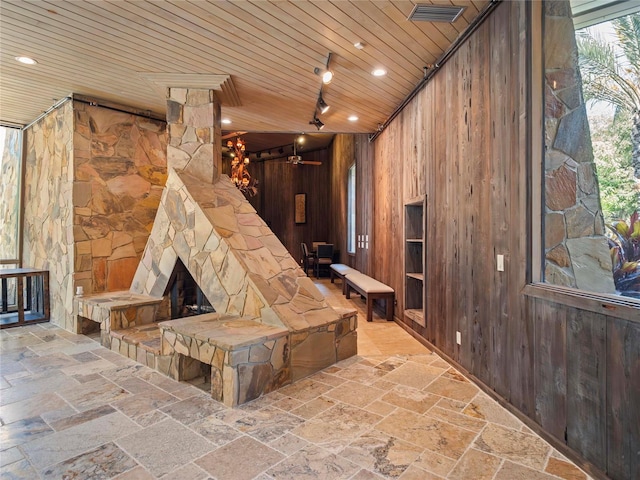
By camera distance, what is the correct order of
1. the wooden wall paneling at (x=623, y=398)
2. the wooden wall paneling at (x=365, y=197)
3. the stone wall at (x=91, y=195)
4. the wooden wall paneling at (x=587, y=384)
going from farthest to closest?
1. the wooden wall paneling at (x=365, y=197)
2. the stone wall at (x=91, y=195)
3. the wooden wall paneling at (x=587, y=384)
4. the wooden wall paneling at (x=623, y=398)

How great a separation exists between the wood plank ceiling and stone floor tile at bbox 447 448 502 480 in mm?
3011

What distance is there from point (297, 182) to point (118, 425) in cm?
1059

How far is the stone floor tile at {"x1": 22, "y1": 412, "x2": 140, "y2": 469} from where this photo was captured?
1951mm

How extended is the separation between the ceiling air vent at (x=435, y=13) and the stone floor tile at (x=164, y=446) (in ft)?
10.8

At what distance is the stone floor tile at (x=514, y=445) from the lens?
75.5 inches

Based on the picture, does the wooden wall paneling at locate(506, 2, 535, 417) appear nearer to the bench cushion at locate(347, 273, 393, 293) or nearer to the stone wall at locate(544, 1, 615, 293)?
the stone wall at locate(544, 1, 615, 293)

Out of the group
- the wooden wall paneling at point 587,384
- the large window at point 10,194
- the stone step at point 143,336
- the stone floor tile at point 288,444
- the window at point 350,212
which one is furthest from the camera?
the window at point 350,212

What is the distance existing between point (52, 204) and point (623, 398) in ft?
20.2

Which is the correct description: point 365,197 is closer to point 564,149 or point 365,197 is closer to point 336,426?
point 564,149

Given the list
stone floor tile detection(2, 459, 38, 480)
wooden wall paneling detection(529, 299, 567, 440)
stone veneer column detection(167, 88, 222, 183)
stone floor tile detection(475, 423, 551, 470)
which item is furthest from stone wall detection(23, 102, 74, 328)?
wooden wall paneling detection(529, 299, 567, 440)

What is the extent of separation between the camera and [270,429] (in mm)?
2234

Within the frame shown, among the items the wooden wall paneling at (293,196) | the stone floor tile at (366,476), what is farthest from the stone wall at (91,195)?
the wooden wall paneling at (293,196)

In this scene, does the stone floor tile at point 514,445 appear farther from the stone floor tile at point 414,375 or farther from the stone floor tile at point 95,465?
the stone floor tile at point 95,465

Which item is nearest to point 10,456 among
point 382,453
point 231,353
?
point 231,353
